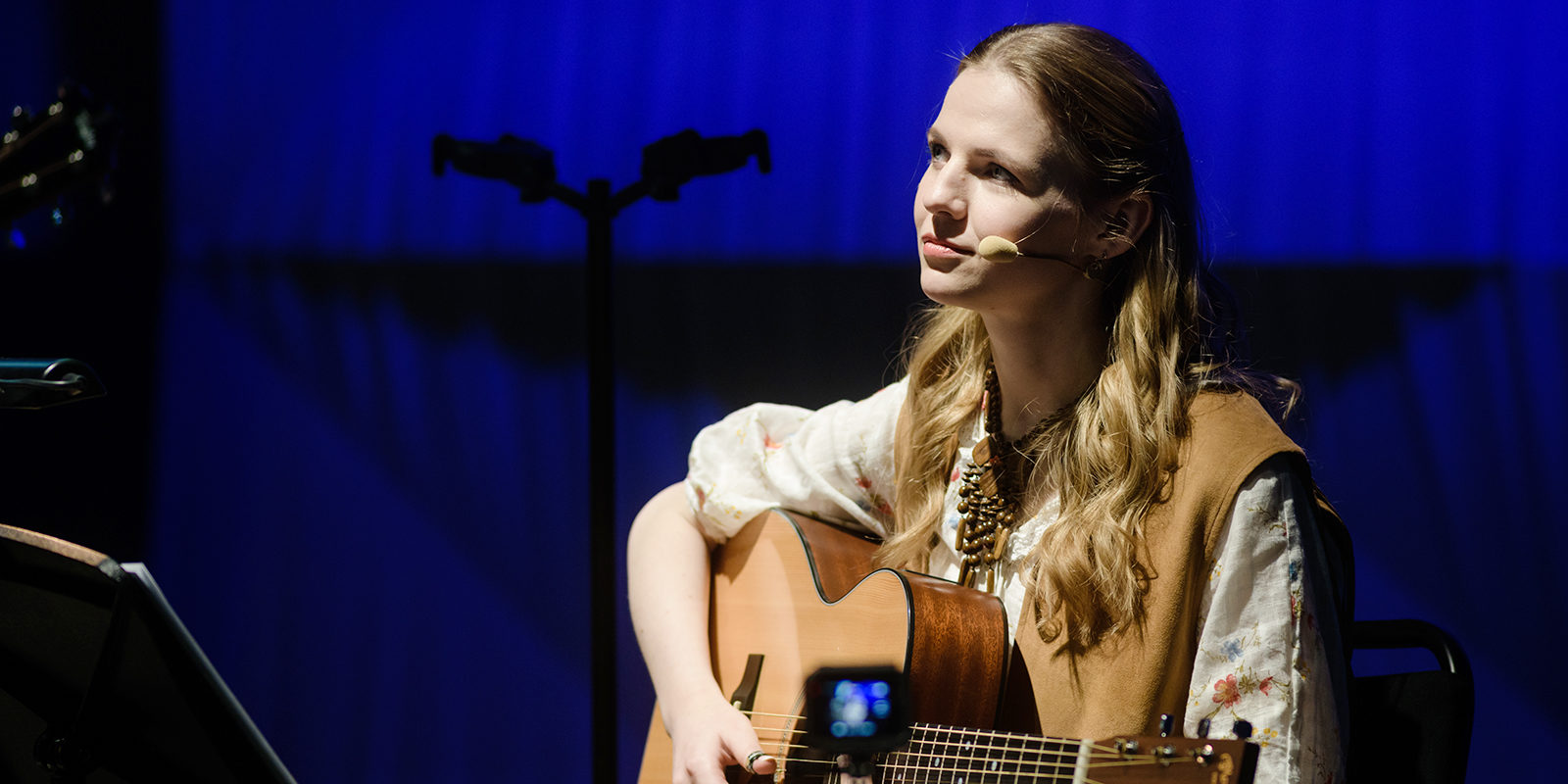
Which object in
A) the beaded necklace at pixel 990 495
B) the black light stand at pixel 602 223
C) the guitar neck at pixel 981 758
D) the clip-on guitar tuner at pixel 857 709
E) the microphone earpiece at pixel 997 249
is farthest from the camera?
the black light stand at pixel 602 223

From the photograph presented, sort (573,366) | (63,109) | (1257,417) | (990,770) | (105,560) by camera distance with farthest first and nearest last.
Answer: (573,366) < (63,109) < (1257,417) < (990,770) < (105,560)

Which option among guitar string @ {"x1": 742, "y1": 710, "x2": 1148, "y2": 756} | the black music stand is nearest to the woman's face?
guitar string @ {"x1": 742, "y1": 710, "x2": 1148, "y2": 756}

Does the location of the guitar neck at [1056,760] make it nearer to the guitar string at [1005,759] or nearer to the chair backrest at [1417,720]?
the guitar string at [1005,759]

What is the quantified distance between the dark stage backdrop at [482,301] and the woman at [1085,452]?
3.11 feet

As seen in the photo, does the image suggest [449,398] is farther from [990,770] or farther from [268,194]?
[990,770]

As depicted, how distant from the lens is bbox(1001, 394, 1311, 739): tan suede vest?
3.80 feet

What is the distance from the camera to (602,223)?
7.55ft

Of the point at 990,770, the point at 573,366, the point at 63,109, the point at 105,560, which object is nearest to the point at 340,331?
the point at 573,366

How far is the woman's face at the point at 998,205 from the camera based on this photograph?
1.29m

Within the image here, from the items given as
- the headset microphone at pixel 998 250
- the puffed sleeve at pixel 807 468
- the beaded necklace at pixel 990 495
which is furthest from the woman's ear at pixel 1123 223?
the puffed sleeve at pixel 807 468

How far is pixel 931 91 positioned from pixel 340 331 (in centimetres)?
151

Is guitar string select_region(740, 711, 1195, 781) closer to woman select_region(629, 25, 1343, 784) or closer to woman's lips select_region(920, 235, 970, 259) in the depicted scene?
woman select_region(629, 25, 1343, 784)

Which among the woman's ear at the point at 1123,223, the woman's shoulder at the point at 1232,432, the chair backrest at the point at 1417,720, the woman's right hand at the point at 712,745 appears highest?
the woman's ear at the point at 1123,223

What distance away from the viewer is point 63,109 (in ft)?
4.59
